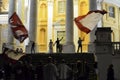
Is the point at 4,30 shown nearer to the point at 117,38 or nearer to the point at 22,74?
the point at 117,38

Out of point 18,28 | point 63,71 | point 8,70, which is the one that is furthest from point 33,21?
point 63,71

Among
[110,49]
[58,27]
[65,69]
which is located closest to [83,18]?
[110,49]

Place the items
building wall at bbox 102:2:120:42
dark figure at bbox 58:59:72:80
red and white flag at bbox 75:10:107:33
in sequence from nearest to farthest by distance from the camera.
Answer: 1. dark figure at bbox 58:59:72:80
2. red and white flag at bbox 75:10:107:33
3. building wall at bbox 102:2:120:42

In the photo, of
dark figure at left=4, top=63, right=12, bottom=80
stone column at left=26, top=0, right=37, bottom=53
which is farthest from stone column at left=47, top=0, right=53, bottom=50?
dark figure at left=4, top=63, right=12, bottom=80

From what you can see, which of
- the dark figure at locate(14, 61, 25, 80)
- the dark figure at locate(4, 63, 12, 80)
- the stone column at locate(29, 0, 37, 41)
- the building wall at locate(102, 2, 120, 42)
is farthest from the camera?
the building wall at locate(102, 2, 120, 42)

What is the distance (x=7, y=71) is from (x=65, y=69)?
6.49 metres

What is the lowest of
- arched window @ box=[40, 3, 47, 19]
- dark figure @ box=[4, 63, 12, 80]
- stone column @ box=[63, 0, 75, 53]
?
dark figure @ box=[4, 63, 12, 80]

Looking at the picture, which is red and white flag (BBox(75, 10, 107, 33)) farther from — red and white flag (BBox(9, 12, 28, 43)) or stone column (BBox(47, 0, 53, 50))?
stone column (BBox(47, 0, 53, 50))

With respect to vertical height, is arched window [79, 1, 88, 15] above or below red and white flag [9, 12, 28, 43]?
above

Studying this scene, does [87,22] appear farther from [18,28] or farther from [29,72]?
[29,72]

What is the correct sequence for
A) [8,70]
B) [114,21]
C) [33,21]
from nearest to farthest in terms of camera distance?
[8,70], [33,21], [114,21]

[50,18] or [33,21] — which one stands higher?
[50,18]

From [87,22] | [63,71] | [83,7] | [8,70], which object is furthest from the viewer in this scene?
[83,7]

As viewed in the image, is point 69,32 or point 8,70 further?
point 69,32
